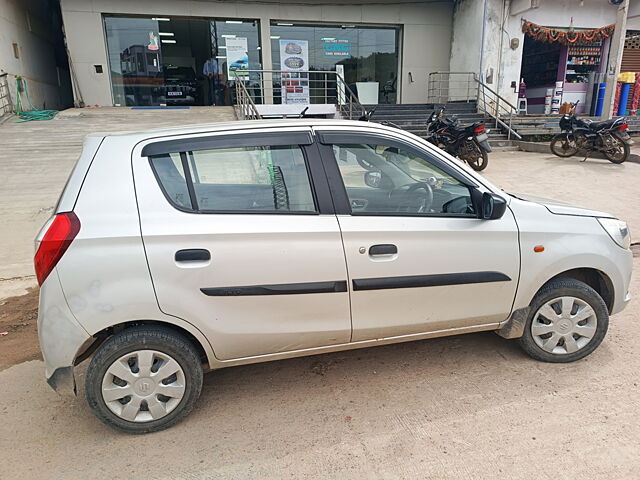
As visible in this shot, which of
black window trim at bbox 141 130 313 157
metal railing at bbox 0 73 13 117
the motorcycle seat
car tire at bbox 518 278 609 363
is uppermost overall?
metal railing at bbox 0 73 13 117

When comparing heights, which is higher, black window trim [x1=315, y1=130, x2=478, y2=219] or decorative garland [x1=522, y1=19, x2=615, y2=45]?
decorative garland [x1=522, y1=19, x2=615, y2=45]

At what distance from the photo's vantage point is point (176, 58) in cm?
1702

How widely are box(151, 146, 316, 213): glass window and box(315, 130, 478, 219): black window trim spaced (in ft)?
0.48

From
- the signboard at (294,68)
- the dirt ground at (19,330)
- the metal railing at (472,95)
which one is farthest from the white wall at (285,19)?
the dirt ground at (19,330)

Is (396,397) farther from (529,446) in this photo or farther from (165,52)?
(165,52)

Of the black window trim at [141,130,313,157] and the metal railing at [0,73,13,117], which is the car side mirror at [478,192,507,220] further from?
the metal railing at [0,73,13,117]

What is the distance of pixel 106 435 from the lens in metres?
2.57

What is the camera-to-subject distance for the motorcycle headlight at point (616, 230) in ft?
10.2

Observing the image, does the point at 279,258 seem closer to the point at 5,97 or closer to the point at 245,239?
the point at 245,239

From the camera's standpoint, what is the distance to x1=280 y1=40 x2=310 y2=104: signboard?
1719 centimetres

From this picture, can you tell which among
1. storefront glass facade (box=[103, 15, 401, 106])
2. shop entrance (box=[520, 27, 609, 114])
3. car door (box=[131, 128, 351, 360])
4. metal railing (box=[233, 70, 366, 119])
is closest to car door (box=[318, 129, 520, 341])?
car door (box=[131, 128, 351, 360])

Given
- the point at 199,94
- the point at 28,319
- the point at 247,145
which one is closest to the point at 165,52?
the point at 199,94

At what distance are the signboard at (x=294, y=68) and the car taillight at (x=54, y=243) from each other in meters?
15.6

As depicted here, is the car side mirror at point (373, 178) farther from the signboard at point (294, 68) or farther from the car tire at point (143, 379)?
the signboard at point (294, 68)
